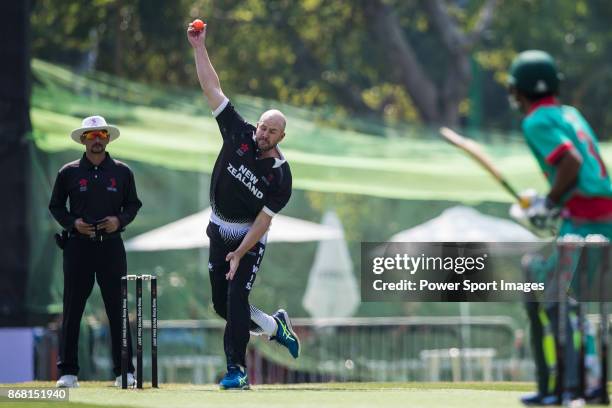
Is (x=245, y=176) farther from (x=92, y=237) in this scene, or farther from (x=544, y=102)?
(x=544, y=102)

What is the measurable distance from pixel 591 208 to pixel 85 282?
432 centimetres

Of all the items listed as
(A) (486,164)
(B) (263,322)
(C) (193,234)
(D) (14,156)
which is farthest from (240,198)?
(C) (193,234)

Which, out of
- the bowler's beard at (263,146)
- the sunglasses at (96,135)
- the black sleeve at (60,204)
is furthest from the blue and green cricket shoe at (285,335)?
the sunglasses at (96,135)

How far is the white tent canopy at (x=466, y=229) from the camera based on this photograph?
64.4 feet

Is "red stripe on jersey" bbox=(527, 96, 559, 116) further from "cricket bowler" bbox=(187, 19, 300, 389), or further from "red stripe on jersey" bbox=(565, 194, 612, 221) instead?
"cricket bowler" bbox=(187, 19, 300, 389)

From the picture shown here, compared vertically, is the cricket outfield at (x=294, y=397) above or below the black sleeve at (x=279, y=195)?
below

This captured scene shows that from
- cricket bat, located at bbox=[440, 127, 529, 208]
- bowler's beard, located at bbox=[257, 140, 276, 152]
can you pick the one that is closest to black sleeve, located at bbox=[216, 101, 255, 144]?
bowler's beard, located at bbox=[257, 140, 276, 152]

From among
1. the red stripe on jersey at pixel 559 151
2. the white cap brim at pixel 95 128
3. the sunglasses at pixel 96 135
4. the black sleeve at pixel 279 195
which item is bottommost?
the red stripe on jersey at pixel 559 151

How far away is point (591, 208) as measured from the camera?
8.38 meters

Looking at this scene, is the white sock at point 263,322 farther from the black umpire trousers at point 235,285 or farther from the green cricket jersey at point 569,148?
the green cricket jersey at point 569,148

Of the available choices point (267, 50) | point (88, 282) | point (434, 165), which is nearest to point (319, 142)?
point (434, 165)

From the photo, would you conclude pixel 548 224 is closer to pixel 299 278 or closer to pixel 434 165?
pixel 434 165

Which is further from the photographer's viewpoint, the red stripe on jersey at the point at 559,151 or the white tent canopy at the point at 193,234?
the white tent canopy at the point at 193,234

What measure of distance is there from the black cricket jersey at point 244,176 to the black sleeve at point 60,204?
1236mm
